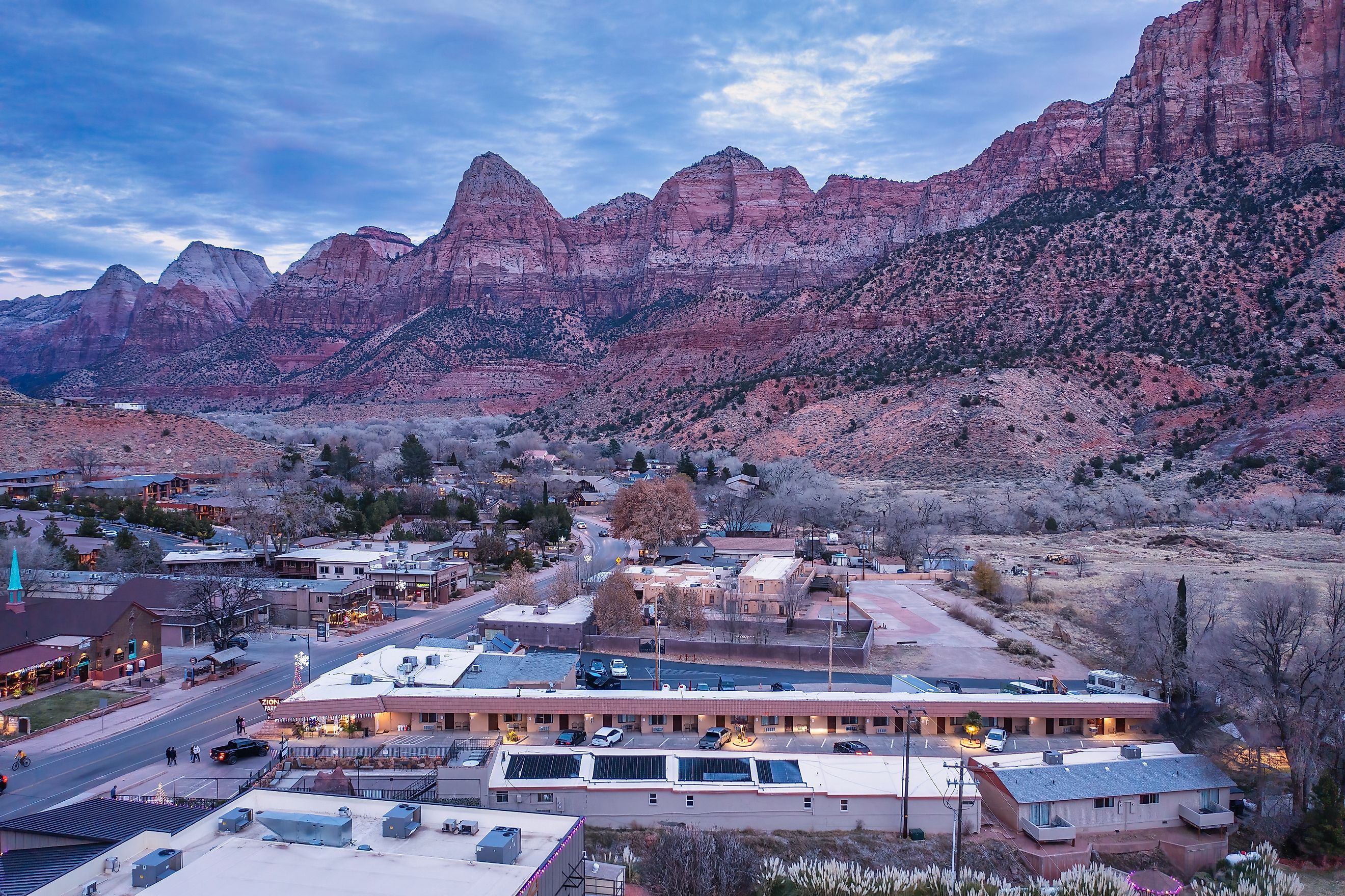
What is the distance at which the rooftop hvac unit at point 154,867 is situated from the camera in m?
13.6

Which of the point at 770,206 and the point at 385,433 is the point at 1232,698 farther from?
the point at 770,206

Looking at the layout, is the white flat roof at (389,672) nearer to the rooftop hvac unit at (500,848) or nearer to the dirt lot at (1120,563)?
the rooftop hvac unit at (500,848)

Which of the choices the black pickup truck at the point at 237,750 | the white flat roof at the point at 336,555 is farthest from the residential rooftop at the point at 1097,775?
the white flat roof at the point at 336,555

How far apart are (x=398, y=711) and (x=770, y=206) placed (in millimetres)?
178770

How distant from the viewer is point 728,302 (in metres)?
135

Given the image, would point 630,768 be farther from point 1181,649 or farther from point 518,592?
point 518,592

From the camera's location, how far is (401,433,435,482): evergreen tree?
282ft

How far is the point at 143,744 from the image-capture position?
82.8 feet

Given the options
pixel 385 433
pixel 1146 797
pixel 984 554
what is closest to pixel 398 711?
pixel 1146 797

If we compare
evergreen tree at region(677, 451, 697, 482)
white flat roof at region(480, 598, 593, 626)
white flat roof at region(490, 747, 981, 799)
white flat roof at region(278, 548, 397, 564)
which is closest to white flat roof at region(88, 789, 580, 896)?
white flat roof at region(490, 747, 981, 799)

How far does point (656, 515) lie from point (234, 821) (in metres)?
38.1

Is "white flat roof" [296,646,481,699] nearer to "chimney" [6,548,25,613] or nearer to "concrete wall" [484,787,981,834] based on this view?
Result: "concrete wall" [484,787,981,834]

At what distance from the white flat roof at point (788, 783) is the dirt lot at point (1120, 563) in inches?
611

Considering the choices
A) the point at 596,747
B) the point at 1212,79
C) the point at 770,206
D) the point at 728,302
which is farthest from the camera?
the point at 770,206
